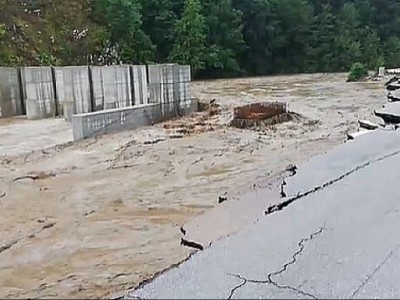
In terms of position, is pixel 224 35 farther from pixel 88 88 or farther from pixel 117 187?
pixel 117 187

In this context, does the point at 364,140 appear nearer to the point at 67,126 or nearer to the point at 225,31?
the point at 67,126

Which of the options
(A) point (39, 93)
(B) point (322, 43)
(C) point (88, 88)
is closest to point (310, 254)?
(C) point (88, 88)

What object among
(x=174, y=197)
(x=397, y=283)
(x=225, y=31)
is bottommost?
(x=174, y=197)

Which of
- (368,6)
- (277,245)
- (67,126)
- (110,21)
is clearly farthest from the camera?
(368,6)

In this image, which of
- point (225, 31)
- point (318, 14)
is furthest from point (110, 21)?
point (318, 14)

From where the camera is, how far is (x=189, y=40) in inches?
1304

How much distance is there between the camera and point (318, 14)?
43.8m

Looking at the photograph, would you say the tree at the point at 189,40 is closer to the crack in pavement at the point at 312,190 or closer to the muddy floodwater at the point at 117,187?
the muddy floodwater at the point at 117,187

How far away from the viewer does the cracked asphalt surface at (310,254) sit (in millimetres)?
2066

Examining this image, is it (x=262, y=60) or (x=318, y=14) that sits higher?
(x=318, y=14)

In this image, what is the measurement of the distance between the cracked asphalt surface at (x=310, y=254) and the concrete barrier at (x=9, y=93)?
1325 centimetres

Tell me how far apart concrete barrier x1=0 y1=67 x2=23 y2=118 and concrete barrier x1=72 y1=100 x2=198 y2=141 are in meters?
4.13

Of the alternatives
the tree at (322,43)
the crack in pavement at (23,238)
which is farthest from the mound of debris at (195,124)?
the tree at (322,43)

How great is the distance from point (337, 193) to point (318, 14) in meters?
42.4
